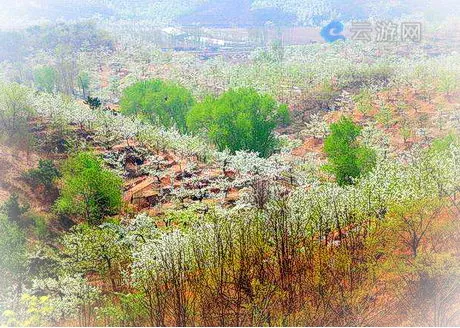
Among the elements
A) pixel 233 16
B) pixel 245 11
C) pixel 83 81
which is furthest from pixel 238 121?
pixel 245 11

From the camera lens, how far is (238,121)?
22.7m

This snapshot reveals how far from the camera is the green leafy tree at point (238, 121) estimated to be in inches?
900

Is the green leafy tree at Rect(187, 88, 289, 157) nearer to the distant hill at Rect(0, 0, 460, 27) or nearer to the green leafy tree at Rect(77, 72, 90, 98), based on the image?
the distant hill at Rect(0, 0, 460, 27)

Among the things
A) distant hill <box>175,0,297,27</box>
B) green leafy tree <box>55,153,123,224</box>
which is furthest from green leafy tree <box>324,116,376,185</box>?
distant hill <box>175,0,297,27</box>

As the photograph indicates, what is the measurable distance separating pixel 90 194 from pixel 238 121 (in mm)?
8677

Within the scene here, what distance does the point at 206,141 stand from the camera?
80.2 ft

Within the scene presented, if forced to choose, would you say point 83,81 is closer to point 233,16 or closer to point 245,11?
point 233,16

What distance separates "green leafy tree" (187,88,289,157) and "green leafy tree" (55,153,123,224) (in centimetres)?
717

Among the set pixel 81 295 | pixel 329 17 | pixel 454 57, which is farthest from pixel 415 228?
pixel 329 17

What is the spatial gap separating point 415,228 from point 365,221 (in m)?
1.44

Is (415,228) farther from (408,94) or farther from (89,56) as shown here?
(89,56)

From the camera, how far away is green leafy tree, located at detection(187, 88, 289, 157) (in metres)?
22.9

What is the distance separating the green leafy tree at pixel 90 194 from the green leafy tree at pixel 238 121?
23.5ft

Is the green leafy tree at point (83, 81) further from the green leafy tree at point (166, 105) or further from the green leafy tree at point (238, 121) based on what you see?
the green leafy tree at point (238, 121)
